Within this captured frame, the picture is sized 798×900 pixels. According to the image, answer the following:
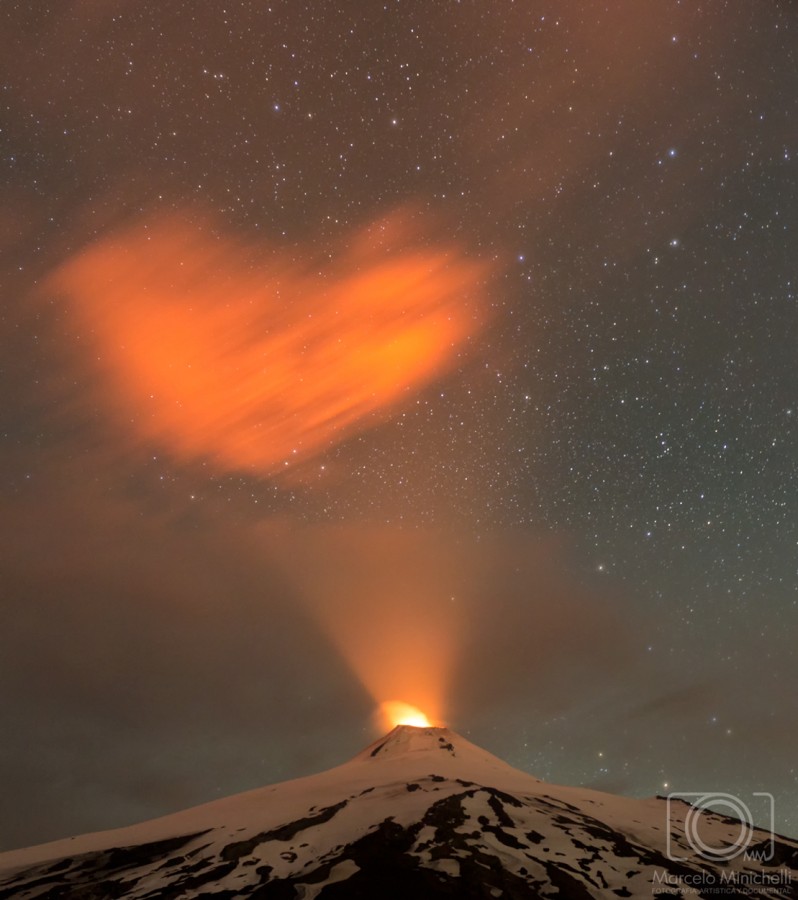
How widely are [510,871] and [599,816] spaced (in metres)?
34.9

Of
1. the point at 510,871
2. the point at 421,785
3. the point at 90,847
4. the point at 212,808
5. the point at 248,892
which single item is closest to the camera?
the point at 248,892

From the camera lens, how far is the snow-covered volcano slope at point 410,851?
2813 inches

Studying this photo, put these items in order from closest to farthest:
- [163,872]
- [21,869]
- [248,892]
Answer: [248,892] → [163,872] → [21,869]

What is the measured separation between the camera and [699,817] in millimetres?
115250

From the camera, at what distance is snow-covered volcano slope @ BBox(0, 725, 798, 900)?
71.4 m

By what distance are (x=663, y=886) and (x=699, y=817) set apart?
52.0 m

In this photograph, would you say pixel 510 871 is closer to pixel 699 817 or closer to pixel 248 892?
pixel 248 892

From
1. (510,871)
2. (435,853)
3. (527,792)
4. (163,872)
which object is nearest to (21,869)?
(163,872)

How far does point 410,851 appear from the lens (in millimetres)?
79750

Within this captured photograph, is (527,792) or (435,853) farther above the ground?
(527,792)

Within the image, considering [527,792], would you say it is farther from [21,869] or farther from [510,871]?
[21,869]

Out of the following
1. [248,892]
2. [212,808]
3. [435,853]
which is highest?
[212,808]

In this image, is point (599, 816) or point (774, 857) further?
point (599, 816)

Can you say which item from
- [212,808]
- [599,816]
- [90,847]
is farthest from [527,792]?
[90,847]
